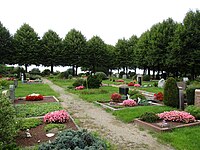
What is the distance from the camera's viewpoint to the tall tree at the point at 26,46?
46.1 m

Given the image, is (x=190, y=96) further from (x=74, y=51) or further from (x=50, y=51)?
(x=50, y=51)

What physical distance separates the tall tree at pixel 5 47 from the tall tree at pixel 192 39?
35.0 m

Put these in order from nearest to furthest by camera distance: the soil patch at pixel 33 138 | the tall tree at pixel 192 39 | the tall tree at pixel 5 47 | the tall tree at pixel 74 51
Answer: the soil patch at pixel 33 138 → the tall tree at pixel 192 39 → the tall tree at pixel 5 47 → the tall tree at pixel 74 51

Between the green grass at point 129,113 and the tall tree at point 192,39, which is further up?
the tall tree at point 192,39

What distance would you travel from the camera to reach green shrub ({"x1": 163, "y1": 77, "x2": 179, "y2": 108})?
1228 centimetres

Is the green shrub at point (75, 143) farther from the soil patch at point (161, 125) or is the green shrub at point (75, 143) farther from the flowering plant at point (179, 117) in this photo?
the flowering plant at point (179, 117)

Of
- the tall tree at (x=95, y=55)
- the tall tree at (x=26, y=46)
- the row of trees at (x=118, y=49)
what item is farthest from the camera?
the tall tree at (x=95, y=55)

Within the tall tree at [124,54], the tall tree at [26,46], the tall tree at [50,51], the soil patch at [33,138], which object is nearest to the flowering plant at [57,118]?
the soil patch at [33,138]

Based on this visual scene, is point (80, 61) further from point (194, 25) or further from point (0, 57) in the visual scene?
point (194, 25)

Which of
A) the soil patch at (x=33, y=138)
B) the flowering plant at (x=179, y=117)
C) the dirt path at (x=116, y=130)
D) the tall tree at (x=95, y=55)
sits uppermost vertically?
the tall tree at (x=95, y=55)

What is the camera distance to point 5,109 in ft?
19.1

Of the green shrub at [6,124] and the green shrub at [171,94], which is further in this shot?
the green shrub at [171,94]

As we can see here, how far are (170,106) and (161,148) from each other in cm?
667

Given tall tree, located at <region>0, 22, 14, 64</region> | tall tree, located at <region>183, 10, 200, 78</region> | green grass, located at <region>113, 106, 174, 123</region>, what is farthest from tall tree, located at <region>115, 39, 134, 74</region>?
green grass, located at <region>113, 106, 174, 123</region>
